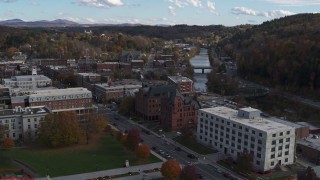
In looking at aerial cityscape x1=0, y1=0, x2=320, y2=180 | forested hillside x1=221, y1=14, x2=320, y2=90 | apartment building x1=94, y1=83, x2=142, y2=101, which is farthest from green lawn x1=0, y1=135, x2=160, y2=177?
forested hillside x1=221, y1=14, x2=320, y2=90

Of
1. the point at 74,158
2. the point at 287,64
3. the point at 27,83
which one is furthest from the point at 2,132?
the point at 287,64

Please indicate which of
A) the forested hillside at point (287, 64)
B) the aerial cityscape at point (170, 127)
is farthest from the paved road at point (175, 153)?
the forested hillside at point (287, 64)

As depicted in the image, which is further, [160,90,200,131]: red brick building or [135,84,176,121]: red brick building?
[135,84,176,121]: red brick building

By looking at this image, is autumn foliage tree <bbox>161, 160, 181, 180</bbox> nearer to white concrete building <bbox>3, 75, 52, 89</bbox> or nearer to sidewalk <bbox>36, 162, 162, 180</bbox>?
sidewalk <bbox>36, 162, 162, 180</bbox>

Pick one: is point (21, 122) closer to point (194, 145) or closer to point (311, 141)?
point (194, 145)

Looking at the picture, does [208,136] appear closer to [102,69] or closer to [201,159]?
[201,159]

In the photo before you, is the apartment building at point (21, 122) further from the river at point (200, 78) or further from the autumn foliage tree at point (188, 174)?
the river at point (200, 78)
